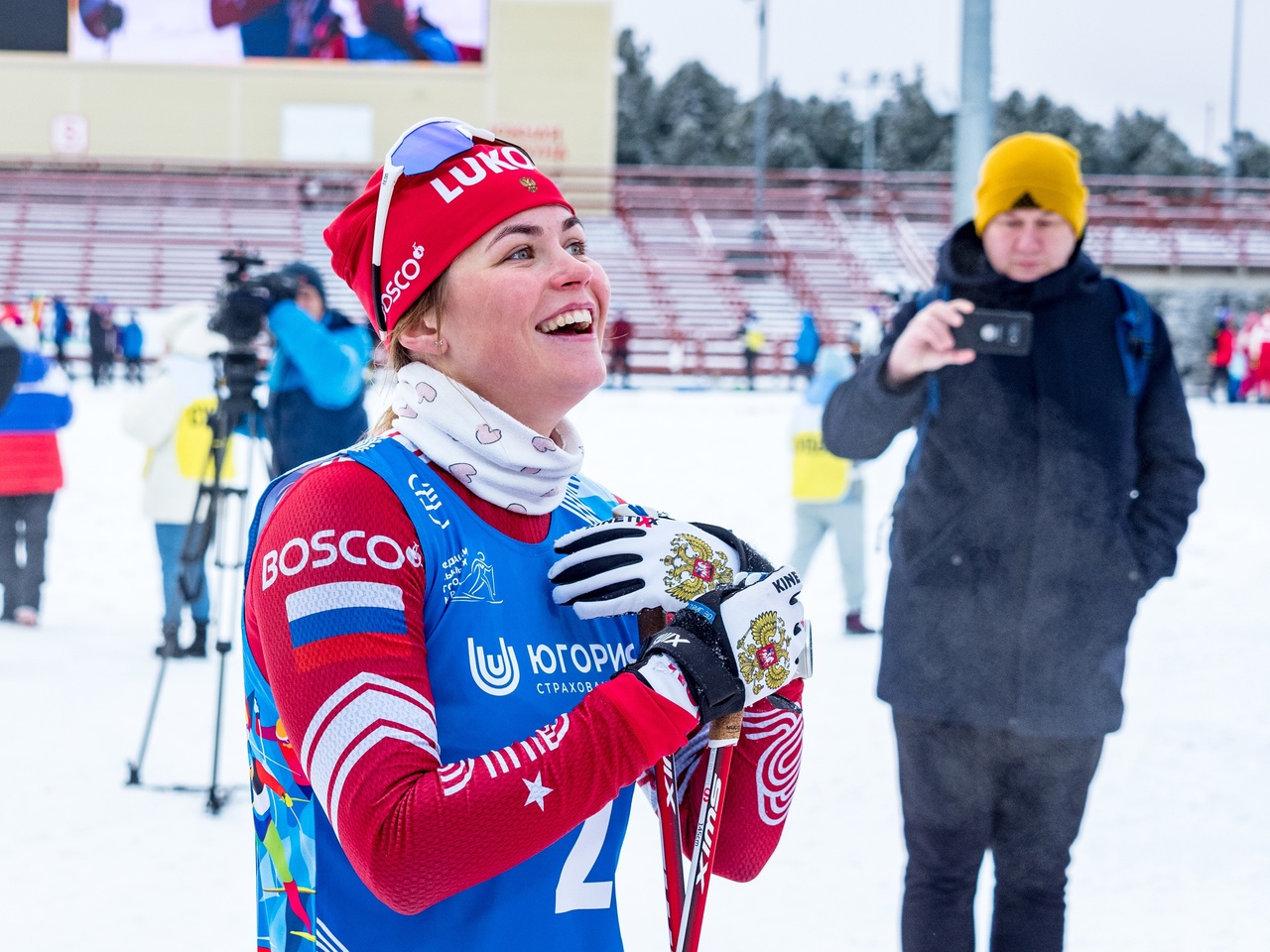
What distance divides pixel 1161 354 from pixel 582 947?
5.63 ft

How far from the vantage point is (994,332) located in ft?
7.95

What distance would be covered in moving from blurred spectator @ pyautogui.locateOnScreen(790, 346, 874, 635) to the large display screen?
2447cm

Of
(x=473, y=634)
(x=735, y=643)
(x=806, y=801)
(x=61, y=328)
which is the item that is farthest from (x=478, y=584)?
(x=61, y=328)

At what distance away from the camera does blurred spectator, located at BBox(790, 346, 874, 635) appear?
21.3ft

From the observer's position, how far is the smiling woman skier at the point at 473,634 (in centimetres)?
116

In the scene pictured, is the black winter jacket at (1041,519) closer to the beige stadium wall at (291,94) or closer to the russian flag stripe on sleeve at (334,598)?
the russian flag stripe on sleeve at (334,598)

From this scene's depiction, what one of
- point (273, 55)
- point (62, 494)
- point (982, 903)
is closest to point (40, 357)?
point (62, 494)

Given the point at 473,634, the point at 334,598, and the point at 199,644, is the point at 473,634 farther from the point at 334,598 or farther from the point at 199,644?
the point at 199,644

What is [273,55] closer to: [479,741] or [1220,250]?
[1220,250]

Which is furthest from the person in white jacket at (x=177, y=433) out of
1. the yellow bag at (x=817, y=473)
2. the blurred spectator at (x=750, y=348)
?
the blurred spectator at (x=750, y=348)

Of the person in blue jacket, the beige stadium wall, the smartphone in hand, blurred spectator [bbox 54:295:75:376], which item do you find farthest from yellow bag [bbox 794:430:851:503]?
the beige stadium wall

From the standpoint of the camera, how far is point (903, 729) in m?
2.52

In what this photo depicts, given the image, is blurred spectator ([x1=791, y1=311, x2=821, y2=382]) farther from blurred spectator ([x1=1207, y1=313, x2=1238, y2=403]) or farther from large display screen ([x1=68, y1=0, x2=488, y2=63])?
large display screen ([x1=68, y1=0, x2=488, y2=63])

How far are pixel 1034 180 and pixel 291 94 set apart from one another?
30244 mm
